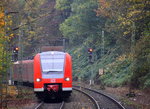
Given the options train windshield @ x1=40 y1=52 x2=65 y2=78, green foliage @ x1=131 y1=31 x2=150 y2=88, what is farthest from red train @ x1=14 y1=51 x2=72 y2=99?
green foliage @ x1=131 y1=31 x2=150 y2=88

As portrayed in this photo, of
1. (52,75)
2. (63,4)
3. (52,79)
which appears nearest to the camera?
(52,79)

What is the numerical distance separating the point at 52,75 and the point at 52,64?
72 cm

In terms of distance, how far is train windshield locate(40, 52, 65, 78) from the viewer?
66.8ft

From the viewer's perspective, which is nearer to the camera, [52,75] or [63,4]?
[52,75]

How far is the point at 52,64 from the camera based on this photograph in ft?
67.7

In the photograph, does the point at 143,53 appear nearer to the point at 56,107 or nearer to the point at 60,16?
the point at 56,107

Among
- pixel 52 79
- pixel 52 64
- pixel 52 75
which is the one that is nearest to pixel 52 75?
pixel 52 75

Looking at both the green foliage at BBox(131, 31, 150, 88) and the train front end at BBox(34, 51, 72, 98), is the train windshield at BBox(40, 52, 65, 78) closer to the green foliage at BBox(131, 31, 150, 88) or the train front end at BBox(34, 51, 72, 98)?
the train front end at BBox(34, 51, 72, 98)

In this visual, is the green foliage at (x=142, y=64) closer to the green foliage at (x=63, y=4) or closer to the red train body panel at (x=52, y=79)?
the red train body panel at (x=52, y=79)

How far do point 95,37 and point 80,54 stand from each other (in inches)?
172

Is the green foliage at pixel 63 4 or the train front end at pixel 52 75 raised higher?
the green foliage at pixel 63 4

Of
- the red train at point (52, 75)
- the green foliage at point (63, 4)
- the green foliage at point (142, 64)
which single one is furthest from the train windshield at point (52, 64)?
the green foliage at point (63, 4)

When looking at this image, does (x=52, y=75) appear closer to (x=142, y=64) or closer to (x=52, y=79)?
(x=52, y=79)

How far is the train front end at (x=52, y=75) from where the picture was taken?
20156 mm
